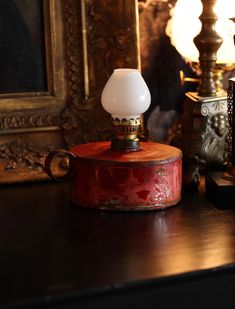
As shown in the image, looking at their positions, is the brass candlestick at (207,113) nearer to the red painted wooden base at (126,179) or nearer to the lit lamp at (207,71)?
the lit lamp at (207,71)

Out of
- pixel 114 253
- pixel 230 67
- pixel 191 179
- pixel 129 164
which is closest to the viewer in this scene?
pixel 114 253

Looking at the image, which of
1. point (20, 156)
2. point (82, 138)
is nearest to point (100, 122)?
point (82, 138)

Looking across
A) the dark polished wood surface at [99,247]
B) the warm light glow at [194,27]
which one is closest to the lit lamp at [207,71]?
the warm light glow at [194,27]

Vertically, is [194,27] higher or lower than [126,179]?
higher

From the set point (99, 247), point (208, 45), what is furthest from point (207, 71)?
point (99, 247)

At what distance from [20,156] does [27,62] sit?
150 mm

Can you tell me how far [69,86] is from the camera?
3.18 ft

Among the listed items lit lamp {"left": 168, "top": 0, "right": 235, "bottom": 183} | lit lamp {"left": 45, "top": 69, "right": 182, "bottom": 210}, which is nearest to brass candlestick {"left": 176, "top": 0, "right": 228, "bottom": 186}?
lit lamp {"left": 168, "top": 0, "right": 235, "bottom": 183}

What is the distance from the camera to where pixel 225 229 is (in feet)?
2.46

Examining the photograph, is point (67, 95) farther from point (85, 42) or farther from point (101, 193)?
point (101, 193)

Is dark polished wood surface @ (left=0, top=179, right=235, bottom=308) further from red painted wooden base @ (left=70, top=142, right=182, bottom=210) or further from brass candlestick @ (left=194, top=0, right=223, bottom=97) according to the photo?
brass candlestick @ (left=194, top=0, right=223, bottom=97)

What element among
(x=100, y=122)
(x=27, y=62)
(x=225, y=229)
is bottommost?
(x=225, y=229)

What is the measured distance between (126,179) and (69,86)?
25 centimetres

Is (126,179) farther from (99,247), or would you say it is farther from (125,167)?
(99,247)
